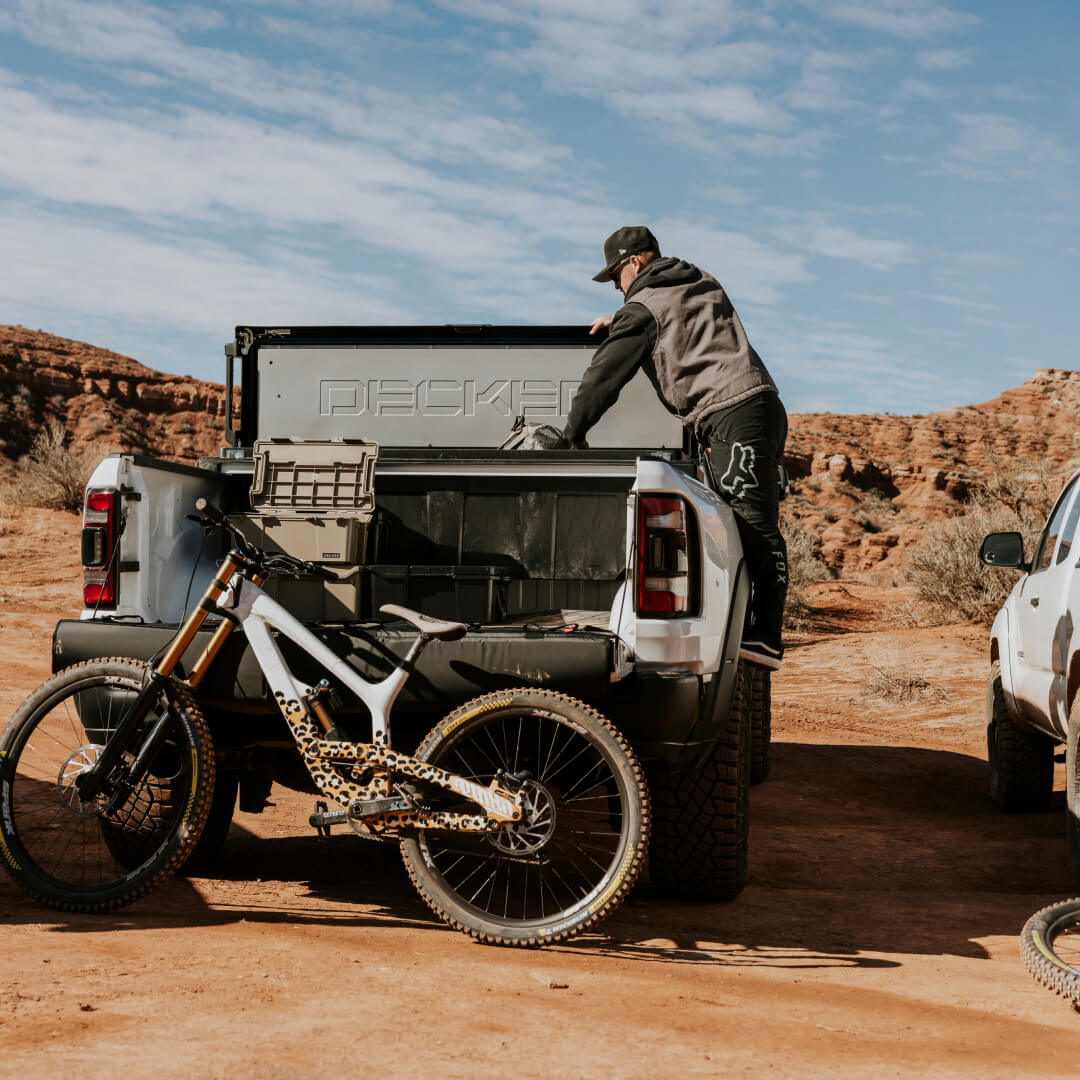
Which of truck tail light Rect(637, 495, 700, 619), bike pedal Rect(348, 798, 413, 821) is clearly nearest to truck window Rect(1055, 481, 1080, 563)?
truck tail light Rect(637, 495, 700, 619)

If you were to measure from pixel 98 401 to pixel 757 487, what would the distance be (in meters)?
39.4

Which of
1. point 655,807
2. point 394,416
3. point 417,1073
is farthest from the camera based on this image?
point 394,416

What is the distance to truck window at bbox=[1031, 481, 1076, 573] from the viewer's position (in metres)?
6.54

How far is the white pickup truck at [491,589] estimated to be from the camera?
14.1 feet

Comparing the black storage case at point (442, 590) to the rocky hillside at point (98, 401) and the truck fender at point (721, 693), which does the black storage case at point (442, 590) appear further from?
the rocky hillside at point (98, 401)

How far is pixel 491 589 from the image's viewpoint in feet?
16.5

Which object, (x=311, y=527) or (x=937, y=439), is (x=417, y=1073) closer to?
(x=311, y=527)

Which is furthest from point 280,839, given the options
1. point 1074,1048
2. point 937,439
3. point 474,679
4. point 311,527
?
point 937,439

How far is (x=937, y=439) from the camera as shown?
4741 centimetres

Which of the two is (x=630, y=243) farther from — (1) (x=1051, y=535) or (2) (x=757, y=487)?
(1) (x=1051, y=535)

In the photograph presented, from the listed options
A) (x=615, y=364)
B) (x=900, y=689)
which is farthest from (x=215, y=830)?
(x=900, y=689)

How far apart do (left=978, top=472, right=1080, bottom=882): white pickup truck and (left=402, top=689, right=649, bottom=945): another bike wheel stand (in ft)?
6.86

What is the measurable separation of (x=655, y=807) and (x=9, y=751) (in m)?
2.35

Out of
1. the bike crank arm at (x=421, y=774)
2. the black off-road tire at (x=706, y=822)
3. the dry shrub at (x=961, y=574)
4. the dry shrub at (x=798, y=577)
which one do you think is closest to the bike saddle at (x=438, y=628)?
the bike crank arm at (x=421, y=774)
